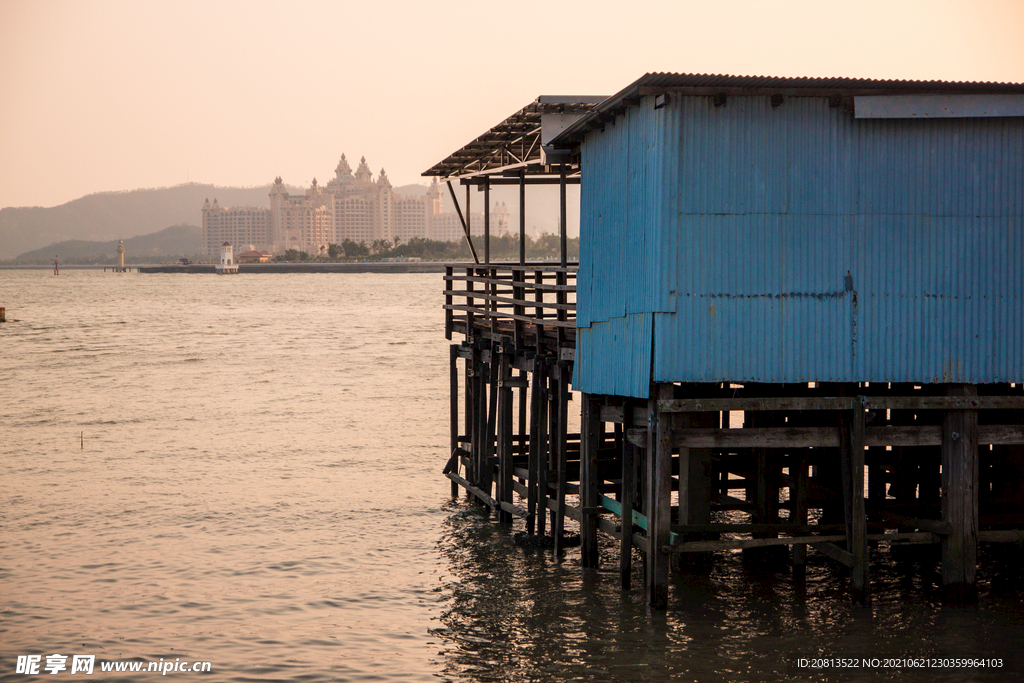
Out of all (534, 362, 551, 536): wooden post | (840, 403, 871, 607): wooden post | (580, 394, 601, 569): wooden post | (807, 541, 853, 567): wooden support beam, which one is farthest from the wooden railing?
(807, 541, 853, 567): wooden support beam

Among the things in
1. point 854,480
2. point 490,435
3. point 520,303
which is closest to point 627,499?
point 854,480

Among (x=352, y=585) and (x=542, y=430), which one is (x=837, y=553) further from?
(x=352, y=585)

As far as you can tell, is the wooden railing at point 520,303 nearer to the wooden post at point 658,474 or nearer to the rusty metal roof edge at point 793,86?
the wooden post at point 658,474

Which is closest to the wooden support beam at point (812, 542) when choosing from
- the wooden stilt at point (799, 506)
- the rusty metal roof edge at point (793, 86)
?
the wooden stilt at point (799, 506)

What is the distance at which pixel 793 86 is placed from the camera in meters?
10.5

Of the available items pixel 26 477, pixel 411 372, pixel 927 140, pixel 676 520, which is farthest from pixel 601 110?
pixel 411 372

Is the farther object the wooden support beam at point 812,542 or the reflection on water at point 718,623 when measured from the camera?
the wooden support beam at point 812,542

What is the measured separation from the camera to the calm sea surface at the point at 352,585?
10.7m

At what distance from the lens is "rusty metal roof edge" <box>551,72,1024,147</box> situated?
10375 millimetres

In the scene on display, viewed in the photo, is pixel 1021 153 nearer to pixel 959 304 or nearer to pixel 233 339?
pixel 959 304

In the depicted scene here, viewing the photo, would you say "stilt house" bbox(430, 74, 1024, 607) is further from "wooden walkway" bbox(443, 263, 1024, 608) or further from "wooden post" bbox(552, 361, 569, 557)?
"wooden post" bbox(552, 361, 569, 557)

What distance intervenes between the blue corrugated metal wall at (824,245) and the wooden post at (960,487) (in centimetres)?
49

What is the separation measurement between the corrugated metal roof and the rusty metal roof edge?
298cm

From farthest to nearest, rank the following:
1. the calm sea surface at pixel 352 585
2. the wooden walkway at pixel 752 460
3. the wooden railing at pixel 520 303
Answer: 1. the wooden railing at pixel 520 303
2. the wooden walkway at pixel 752 460
3. the calm sea surface at pixel 352 585
